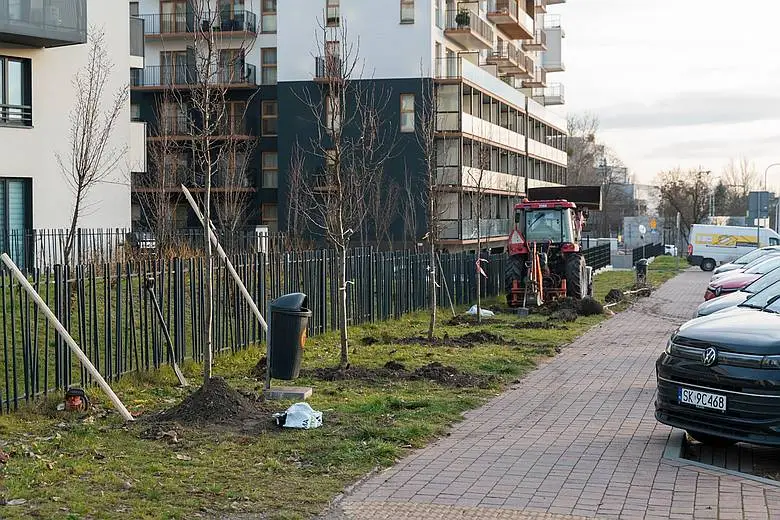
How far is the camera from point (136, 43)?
33406mm

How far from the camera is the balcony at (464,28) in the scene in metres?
53.5

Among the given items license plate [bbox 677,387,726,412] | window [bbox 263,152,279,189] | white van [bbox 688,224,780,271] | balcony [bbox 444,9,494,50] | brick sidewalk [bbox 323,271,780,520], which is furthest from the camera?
window [bbox 263,152,279,189]

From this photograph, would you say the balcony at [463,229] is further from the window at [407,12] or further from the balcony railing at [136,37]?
the balcony railing at [136,37]

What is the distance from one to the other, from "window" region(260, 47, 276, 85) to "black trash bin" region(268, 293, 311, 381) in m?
45.9

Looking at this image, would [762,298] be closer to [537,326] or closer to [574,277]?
[537,326]

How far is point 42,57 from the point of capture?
29.1 metres

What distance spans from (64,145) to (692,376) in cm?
2395

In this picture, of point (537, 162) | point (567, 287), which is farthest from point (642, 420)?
point (537, 162)

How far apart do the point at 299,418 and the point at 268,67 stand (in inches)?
1887

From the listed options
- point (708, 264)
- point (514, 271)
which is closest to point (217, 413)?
point (514, 271)

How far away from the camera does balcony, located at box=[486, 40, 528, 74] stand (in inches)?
2584

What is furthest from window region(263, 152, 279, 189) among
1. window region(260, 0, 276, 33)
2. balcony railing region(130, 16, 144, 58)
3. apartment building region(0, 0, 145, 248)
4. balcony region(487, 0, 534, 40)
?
apartment building region(0, 0, 145, 248)

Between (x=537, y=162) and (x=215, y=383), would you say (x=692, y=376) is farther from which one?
(x=537, y=162)

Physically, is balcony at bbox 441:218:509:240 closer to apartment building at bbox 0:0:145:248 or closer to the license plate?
apartment building at bbox 0:0:145:248
